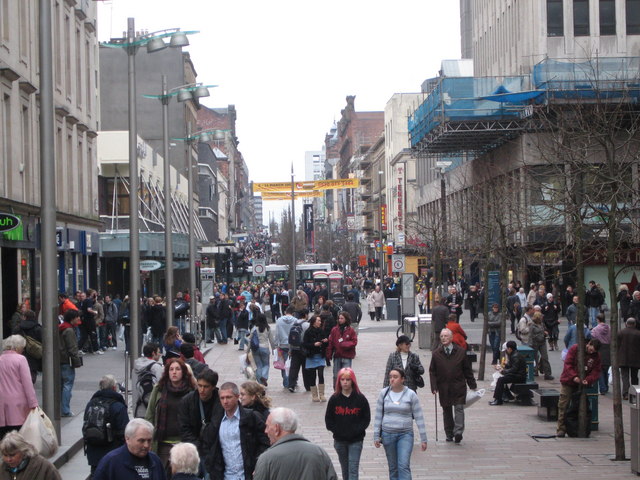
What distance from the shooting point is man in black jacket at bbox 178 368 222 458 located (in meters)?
9.25

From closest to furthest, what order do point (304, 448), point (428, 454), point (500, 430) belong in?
1. point (304, 448)
2. point (428, 454)
3. point (500, 430)

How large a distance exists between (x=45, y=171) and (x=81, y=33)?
22345 millimetres

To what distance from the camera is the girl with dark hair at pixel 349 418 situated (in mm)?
10672

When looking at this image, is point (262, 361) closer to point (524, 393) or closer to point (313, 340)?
point (313, 340)

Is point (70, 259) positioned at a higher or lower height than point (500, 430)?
higher

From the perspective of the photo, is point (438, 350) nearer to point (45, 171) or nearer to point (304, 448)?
point (45, 171)

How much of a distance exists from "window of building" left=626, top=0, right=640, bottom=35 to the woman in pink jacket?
43890 millimetres

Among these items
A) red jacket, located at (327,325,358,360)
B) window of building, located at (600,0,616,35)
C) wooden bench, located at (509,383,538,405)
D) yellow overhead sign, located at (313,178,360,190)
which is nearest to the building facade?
red jacket, located at (327,325,358,360)

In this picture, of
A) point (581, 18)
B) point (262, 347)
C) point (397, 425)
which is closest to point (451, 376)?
point (397, 425)

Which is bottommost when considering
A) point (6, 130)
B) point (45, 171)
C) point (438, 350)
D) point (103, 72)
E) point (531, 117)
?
point (438, 350)

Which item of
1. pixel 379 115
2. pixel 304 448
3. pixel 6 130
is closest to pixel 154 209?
pixel 6 130

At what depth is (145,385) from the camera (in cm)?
1138

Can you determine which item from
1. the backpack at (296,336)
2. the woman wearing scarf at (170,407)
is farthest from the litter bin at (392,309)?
the woman wearing scarf at (170,407)

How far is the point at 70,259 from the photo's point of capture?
33344mm
